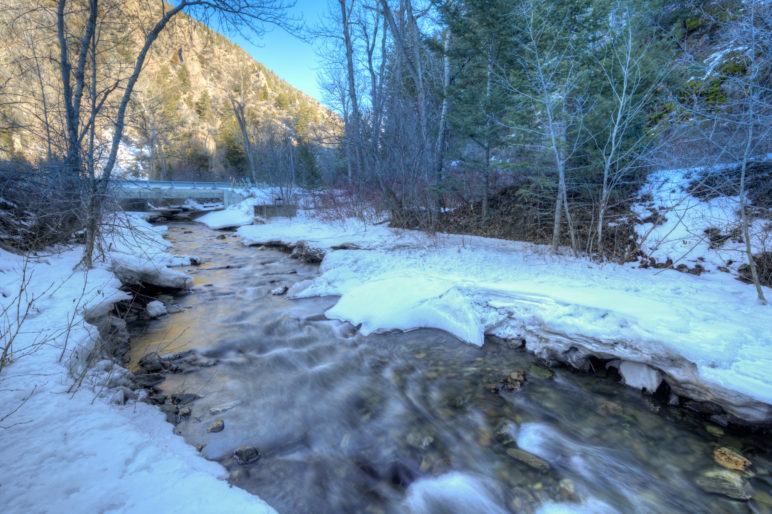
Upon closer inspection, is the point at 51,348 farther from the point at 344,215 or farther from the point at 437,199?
the point at 344,215

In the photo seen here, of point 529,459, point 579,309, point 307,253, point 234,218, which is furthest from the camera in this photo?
point 234,218

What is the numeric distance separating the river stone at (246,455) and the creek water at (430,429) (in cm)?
4

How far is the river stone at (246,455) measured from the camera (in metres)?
2.47

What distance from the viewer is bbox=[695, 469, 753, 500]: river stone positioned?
2.25 m

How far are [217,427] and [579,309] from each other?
159 inches

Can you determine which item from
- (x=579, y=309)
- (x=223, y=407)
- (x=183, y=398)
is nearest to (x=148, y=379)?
(x=183, y=398)

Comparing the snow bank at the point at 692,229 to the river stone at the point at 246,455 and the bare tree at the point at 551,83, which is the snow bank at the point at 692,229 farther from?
the river stone at the point at 246,455

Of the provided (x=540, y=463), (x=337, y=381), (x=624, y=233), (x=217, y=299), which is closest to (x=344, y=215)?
(x=217, y=299)

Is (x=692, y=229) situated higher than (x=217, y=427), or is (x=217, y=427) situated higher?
(x=692, y=229)

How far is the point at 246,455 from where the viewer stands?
2494 mm

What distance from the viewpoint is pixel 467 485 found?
2447 mm

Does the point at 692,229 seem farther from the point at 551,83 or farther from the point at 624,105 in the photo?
the point at 551,83

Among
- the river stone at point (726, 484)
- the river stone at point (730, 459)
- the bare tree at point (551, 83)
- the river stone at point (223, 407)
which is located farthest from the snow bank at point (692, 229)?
the river stone at point (223, 407)

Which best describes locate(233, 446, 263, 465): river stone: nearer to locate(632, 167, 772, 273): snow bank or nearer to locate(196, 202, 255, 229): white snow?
locate(632, 167, 772, 273): snow bank
